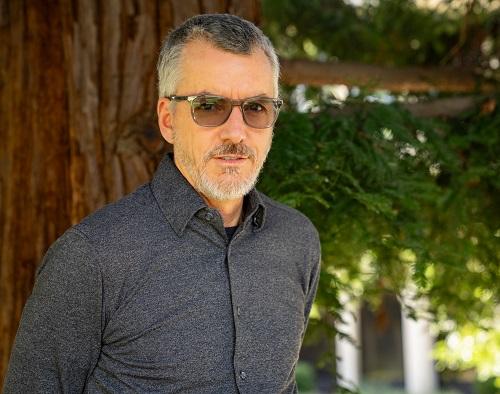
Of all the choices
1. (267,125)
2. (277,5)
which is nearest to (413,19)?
(277,5)

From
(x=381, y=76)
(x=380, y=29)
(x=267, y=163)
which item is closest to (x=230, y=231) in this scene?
(x=267, y=163)

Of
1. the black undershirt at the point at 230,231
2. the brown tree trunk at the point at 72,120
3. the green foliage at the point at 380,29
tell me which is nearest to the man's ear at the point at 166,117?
the black undershirt at the point at 230,231

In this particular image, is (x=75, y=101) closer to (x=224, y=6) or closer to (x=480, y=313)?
(x=224, y=6)

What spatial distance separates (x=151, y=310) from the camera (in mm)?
2432

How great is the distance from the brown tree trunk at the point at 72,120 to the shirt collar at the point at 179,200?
2.45ft

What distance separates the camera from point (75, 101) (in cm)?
346

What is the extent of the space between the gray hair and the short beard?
24 centimetres

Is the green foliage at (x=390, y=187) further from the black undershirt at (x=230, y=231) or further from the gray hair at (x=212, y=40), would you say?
the gray hair at (x=212, y=40)

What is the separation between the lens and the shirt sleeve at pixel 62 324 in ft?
7.74

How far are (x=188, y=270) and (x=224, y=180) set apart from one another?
0.99ft

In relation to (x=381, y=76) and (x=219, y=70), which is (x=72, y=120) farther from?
(x=381, y=76)

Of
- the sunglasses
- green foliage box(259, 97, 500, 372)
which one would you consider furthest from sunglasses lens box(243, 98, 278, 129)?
green foliage box(259, 97, 500, 372)

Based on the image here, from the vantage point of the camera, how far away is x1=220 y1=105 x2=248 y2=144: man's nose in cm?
254

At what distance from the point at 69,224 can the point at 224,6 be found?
114cm
